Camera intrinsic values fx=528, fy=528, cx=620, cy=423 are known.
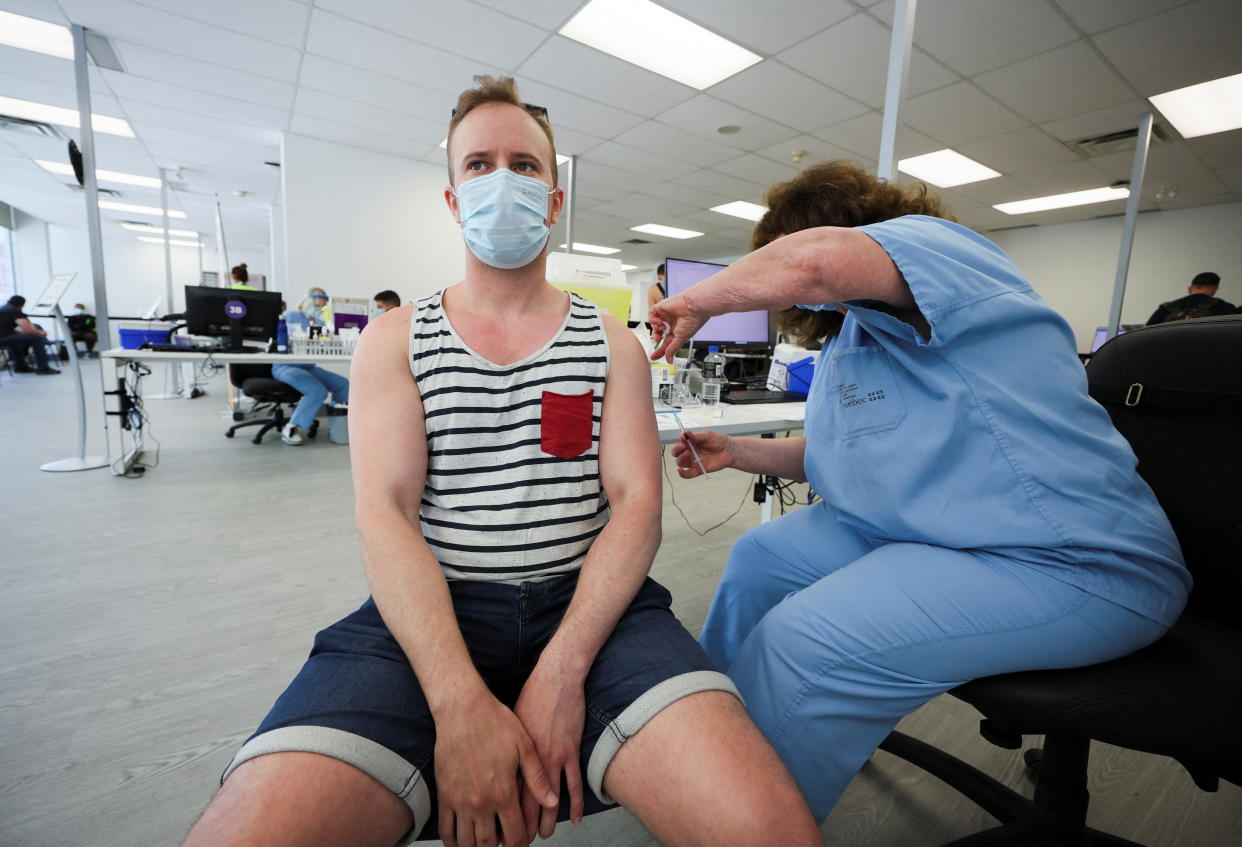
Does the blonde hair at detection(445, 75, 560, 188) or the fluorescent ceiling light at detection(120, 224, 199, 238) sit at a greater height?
the fluorescent ceiling light at detection(120, 224, 199, 238)

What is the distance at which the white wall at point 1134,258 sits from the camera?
20.6 feet

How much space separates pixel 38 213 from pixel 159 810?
606 inches

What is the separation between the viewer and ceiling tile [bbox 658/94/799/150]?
430 cm

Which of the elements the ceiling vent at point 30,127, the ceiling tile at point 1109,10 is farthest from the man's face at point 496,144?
the ceiling vent at point 30,127

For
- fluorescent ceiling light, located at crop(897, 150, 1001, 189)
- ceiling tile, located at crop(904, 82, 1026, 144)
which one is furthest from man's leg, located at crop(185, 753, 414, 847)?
fluorescent ceiling light, located at crop(897, 150, 1001, 189)

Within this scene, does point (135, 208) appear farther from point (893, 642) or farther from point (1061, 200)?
point (1061, 200)

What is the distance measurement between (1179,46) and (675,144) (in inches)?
137

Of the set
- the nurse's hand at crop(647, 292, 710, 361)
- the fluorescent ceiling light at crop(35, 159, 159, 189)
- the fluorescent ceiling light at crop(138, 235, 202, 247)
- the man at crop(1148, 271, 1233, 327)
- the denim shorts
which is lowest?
the denim shorts

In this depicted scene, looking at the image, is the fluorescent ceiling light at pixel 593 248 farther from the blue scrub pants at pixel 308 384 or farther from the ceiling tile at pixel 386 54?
the blue scrub pants at pixel 308 384

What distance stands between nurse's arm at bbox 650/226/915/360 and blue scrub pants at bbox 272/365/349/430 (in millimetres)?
4341

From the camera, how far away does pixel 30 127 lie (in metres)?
5.64

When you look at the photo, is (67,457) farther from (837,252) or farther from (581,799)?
(837,252)

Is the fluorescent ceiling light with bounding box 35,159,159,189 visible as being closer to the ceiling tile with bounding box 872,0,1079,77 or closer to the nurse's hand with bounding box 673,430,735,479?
the ceiling tile with bounding box 872,0,1079,77

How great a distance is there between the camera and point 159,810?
106 centimetres
